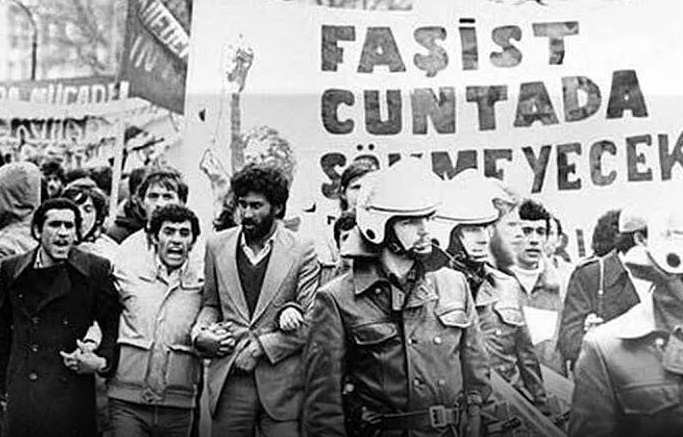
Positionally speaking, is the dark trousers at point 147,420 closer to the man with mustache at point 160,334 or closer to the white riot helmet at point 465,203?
the man with mustache at point 160,334

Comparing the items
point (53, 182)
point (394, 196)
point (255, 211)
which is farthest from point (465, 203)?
point (53, 182)

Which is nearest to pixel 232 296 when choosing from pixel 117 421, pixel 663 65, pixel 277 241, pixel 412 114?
pixel 277 241

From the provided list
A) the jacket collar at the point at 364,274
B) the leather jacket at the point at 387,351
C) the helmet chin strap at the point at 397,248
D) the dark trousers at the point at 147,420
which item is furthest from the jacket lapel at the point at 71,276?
the helmet chin strap at the point at 397,248

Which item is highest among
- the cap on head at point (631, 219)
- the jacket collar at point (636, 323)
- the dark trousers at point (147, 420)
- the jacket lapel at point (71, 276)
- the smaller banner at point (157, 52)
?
the smaller banner at point (157, 52)

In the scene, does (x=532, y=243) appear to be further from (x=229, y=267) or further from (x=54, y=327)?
(x=54, y=327)

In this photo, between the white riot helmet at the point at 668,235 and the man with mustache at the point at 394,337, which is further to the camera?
the white riot helmet at the point at 668,235

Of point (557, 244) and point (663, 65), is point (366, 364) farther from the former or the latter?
point (663, 65)

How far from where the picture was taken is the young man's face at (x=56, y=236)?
5.00 metres

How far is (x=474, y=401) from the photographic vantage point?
4.96 metres

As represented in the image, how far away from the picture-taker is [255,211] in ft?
16.3

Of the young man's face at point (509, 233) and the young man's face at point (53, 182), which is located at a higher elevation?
the young man's face at point (53, 182)

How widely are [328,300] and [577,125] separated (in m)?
1.13

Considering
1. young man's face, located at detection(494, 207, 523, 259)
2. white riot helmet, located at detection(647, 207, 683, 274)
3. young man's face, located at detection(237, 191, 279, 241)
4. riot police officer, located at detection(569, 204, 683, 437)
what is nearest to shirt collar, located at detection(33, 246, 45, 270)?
young man's face, located at detection(237, 191, 279, 241)

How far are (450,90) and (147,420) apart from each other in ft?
5.40
